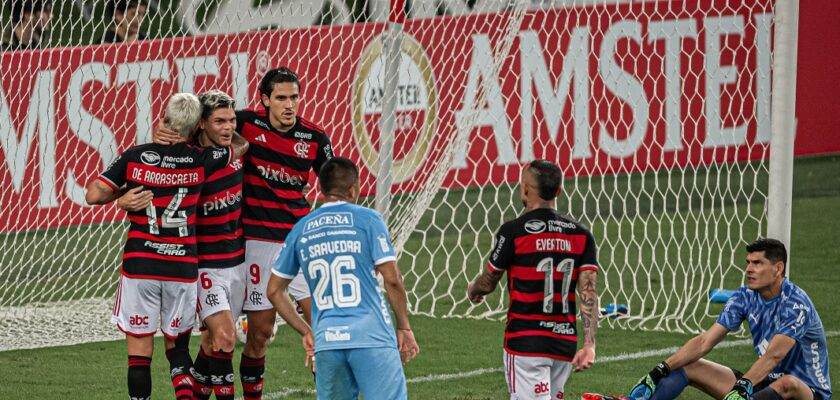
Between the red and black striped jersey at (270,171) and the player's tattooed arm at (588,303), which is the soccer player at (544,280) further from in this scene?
the red and black striped jersey at (270,171)

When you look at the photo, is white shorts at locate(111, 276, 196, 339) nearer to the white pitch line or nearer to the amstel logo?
the white pitch line

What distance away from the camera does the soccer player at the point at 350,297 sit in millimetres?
5477

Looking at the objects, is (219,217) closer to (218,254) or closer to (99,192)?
(218,254)

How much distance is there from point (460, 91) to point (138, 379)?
7060mm

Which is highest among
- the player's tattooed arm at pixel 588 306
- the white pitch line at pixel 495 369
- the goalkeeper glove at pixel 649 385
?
the player's tattooed arm at pixel 588 306

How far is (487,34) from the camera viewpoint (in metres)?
13.1

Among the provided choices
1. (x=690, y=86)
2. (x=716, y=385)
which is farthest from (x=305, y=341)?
(x=690, y=86)

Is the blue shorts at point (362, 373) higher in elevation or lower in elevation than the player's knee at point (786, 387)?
higher

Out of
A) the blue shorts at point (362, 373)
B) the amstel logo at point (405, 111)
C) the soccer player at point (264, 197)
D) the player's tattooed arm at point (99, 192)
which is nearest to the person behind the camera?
the blue shorts at point (362, 373)

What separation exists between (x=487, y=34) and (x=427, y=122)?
1.05 m

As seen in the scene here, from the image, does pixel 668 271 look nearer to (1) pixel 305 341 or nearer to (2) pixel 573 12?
(2) pixel 573 12

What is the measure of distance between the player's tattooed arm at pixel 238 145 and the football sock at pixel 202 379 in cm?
107

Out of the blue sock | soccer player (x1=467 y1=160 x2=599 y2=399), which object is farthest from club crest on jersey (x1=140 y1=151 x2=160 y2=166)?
the blue sock

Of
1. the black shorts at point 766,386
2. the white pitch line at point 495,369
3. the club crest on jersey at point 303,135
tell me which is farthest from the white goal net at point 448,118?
the black shorts at point 766,386
